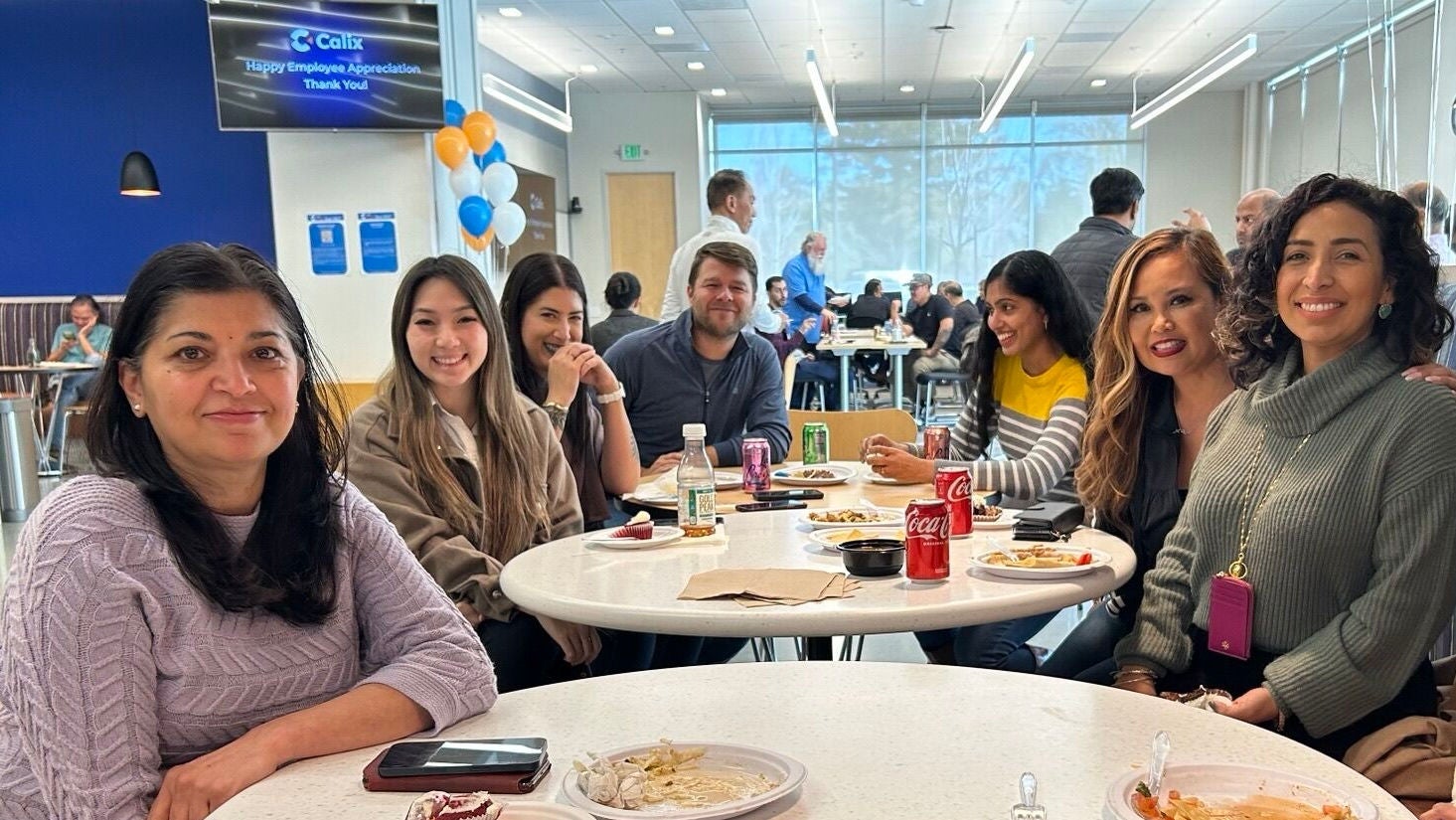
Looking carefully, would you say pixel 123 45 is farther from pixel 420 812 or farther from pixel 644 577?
pixel 420 812

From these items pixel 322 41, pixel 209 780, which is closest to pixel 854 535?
pixel 209 780

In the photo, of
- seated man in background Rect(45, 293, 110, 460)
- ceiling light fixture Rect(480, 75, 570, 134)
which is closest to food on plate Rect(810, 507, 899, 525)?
ceiling light fixture Rect(480, 75, 570, 134)

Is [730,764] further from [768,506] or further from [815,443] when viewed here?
[815,443]

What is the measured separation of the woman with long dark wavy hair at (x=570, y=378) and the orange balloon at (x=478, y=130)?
3.24 meters

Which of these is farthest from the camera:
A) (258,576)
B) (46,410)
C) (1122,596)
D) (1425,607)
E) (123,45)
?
(46,410)

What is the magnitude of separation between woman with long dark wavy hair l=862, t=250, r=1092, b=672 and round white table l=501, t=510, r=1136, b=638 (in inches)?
17.8

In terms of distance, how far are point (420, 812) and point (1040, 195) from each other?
13.9 metres

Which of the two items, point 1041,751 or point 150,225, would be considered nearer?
point 1041,751

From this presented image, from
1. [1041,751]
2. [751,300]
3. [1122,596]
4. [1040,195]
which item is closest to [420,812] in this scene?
[1041,751]

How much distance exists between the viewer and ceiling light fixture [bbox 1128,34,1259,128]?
848 cm

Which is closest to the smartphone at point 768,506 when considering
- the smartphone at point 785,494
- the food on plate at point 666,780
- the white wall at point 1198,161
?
the smartphone at point 785,494

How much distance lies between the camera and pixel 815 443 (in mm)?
3049

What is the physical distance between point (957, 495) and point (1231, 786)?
1118mm

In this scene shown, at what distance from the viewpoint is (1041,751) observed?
1.09 metres
